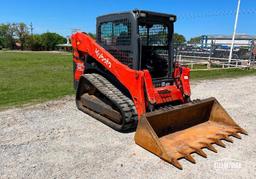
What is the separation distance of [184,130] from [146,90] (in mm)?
1025

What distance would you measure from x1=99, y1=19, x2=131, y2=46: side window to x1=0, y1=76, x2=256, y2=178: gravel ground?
1692 millimetres

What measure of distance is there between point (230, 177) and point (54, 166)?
2.38 metres

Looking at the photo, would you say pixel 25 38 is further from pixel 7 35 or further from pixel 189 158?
pixel 189 158

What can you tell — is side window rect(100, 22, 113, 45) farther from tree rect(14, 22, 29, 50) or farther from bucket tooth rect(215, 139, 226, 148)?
tree rect(14, 22, 29, 50)

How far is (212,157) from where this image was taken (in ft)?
13.7

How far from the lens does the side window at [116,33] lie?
5.20 metres

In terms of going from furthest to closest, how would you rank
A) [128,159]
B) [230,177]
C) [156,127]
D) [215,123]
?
[215,123] → [156,127] → [128,159] → [230,177]

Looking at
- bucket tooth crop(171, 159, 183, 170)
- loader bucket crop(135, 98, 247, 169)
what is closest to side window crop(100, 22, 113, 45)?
loader bucket crop(135, 98, 247, 169)

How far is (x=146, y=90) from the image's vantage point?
479cm

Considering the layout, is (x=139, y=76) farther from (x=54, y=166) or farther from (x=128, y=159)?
(x=54, y=166)

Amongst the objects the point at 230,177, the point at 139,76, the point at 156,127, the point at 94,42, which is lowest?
the point at 230,177

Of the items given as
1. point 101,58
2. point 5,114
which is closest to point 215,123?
point 101,58

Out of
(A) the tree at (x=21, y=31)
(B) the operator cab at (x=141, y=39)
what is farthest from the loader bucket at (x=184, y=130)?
(A) the tree at (x=21, y=31)

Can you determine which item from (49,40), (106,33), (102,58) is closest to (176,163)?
(102,58)
